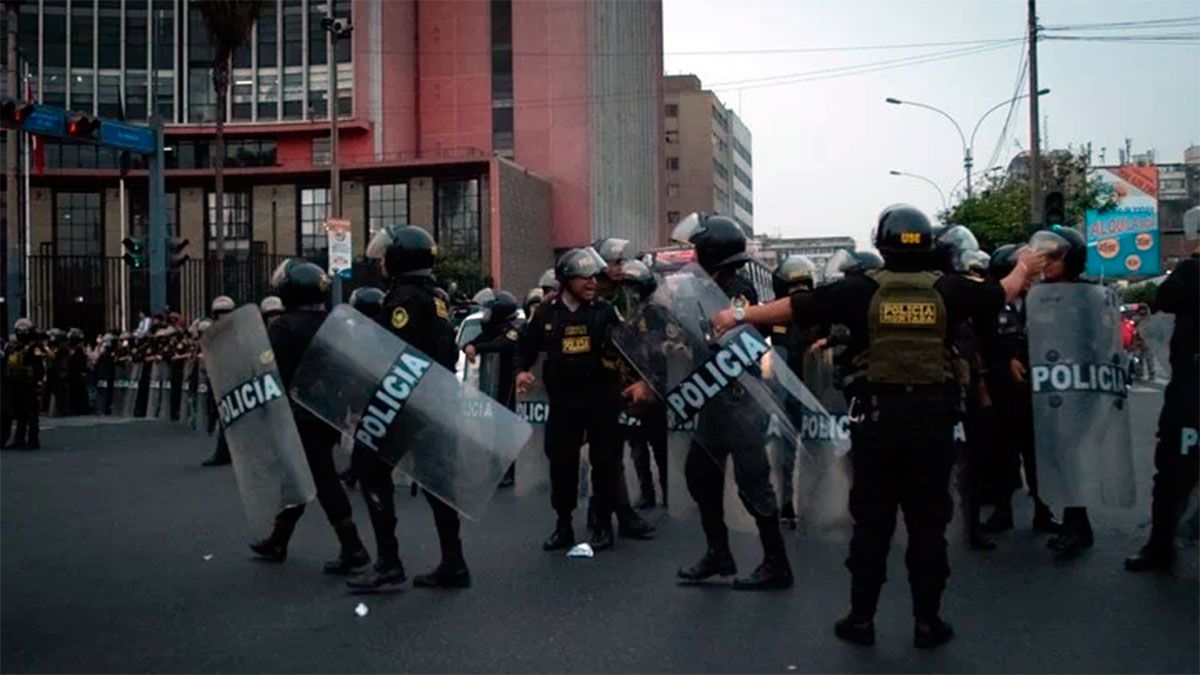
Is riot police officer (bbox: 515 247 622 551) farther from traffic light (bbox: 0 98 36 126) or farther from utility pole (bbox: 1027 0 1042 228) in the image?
utility pole (bbox: 1027 0 1042 228)

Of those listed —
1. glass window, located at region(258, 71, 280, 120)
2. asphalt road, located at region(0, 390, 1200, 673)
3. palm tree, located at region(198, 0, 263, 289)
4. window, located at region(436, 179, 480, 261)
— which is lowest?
asphalt road, located at region(0, 390, 1200, 673)

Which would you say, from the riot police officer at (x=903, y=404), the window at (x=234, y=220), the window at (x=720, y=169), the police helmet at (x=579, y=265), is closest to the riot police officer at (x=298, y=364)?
the police helmet at (x=579, y=265)

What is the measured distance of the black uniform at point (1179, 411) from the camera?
7.10 m

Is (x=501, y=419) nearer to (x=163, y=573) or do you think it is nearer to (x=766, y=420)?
(x=766, y=420)

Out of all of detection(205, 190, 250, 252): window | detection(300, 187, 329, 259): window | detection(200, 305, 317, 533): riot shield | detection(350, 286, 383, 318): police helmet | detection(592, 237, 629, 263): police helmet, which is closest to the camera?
detection(200, 305, 317, 533): riot shield

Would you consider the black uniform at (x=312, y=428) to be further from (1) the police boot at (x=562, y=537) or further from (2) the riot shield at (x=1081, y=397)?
(2) the riot shield at (x=1081, y=397)

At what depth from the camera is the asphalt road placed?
18.7 ft

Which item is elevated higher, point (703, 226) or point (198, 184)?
point (198, 184)

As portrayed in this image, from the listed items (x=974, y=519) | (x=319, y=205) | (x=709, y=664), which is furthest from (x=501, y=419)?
A: (x=319, y=205)

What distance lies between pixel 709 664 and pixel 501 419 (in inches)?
87.3

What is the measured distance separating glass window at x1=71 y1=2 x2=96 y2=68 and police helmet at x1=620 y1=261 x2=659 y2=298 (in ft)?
181

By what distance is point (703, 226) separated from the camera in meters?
7.43

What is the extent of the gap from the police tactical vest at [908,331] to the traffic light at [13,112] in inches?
683

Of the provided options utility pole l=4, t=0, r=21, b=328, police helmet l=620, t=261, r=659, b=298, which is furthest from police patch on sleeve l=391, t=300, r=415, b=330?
utility pole l=4, t=0, r=21, b=328
